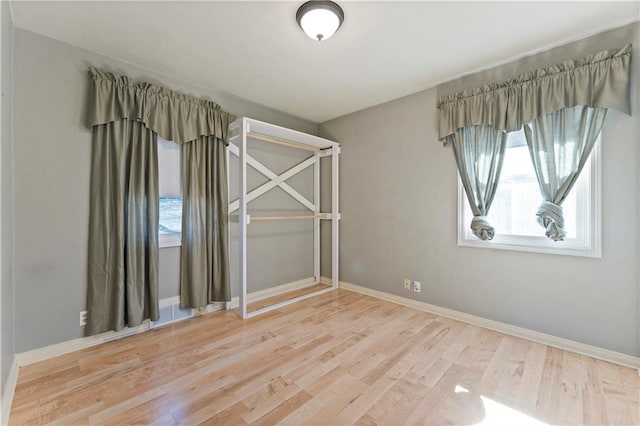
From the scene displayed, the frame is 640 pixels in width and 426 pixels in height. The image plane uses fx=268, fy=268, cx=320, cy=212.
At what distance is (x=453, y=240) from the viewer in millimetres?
2875

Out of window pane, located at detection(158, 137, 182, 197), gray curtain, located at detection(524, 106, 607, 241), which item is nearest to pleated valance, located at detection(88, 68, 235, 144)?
window pane, located at detection(158, 137, 182, 197)

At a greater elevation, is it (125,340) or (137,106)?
(137,106)

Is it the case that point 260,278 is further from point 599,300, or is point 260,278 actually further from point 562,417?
point 599,300

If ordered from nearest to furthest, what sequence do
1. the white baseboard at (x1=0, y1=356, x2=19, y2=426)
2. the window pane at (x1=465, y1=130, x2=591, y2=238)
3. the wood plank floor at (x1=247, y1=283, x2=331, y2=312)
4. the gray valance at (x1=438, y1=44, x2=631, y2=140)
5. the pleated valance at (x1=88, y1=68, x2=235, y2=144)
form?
the white baseboard at (x1=0, y1=356, x2=19, y2=426) → the gray valance at (x1=438, y1=44, x2=631, y2=140) → the pleated valance at (x1=88, y1=68, x2=235, y2=144) → the window pane at (x1=465, y1=130, x2=591, y2=238) → the wood plank floor at (x1=247, y1=283, x2=331, y2=312)

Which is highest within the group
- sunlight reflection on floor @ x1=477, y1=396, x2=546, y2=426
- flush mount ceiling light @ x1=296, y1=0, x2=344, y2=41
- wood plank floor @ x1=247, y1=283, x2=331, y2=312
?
flush mount ceiling light @ x1=296, y1=0, x2=344, y2=41

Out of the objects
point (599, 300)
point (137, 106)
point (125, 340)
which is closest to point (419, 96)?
point (599, 300)

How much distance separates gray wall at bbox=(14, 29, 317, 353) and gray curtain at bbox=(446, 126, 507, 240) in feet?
11.1

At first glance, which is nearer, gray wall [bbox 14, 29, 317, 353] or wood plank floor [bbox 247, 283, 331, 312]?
gray wall [bbox 14, 29, 317, 353]

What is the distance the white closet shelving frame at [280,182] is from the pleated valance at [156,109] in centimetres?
25

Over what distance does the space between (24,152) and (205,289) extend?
72.7 inches

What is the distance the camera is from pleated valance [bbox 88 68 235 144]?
226cm

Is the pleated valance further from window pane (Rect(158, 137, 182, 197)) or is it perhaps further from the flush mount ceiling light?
the flush mount ceiling light

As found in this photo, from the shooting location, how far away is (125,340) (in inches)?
94.0

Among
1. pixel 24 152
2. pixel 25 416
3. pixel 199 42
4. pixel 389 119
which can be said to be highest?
pixel 199 42
